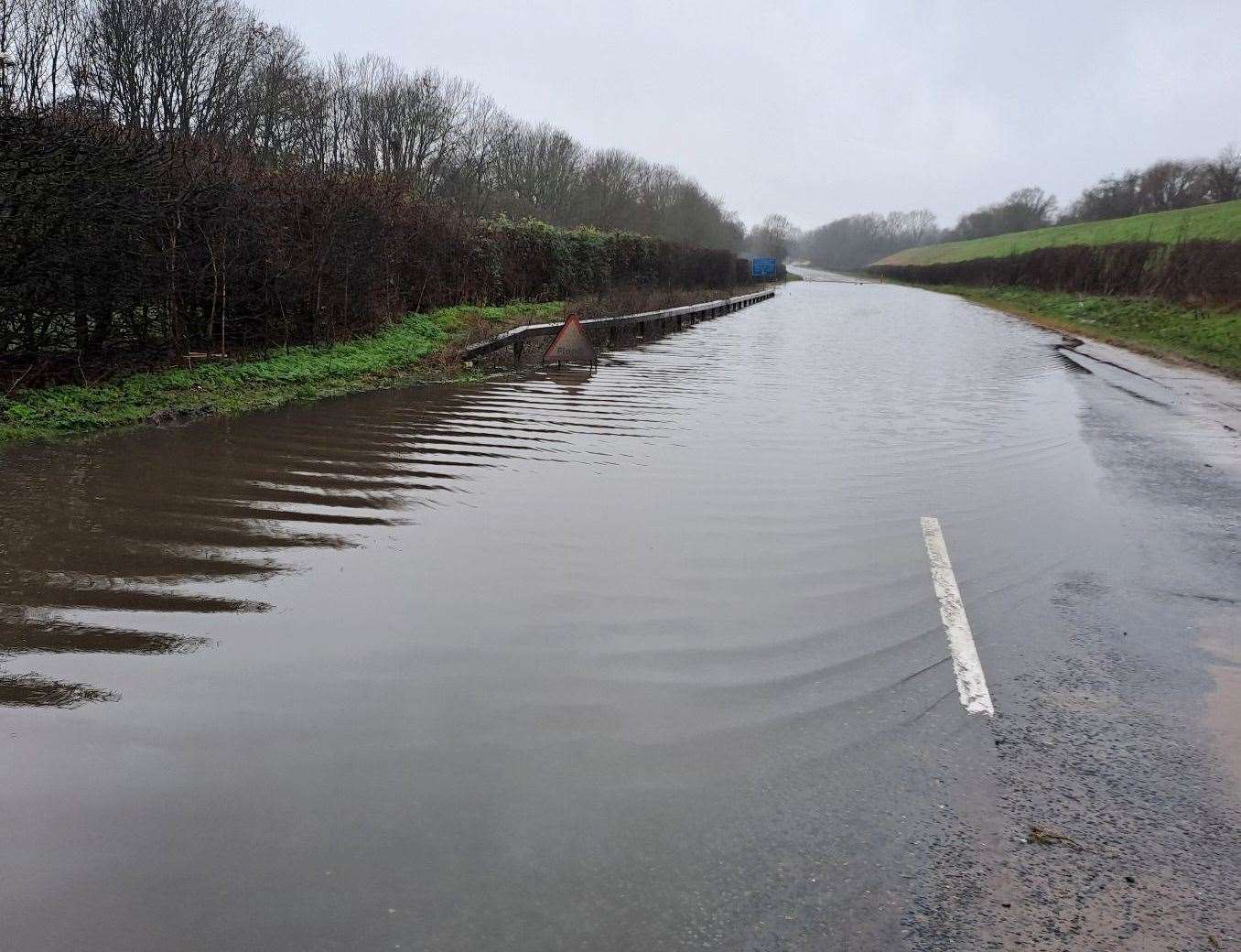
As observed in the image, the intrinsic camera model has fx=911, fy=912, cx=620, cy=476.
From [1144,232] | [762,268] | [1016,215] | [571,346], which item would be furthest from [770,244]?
[571,346]

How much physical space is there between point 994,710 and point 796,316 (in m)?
40.4

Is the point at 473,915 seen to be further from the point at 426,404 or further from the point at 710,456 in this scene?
the point at 426,404

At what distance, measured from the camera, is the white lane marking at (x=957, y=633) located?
14.3 ft

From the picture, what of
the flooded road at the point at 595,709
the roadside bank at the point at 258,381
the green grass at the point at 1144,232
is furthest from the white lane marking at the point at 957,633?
the green grass at the point at 1144,232

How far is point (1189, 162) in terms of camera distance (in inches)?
3679

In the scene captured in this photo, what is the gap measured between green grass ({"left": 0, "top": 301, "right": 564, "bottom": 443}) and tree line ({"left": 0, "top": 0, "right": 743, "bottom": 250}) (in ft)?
10.6

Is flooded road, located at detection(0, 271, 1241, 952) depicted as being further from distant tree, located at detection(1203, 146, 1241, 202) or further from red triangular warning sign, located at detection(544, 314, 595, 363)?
distant tree, located at detection(1203, 146, 1241, 202)

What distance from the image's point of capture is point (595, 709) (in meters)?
4.18

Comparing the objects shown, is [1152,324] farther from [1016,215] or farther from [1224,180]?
[1016,215]

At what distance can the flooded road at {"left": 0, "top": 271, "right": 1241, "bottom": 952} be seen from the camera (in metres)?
2.92

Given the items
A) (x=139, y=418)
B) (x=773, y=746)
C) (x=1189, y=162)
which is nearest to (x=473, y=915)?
(x=773, y=746)

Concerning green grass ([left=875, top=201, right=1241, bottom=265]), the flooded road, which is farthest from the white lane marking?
green grass ([left=875, top=201, right=1241, bottom=265])

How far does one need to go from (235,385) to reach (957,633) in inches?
425

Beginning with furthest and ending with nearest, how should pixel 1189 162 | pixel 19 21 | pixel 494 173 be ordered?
1. pixel 1189 162
2. pixel 494 173
3. pixel 19 21
